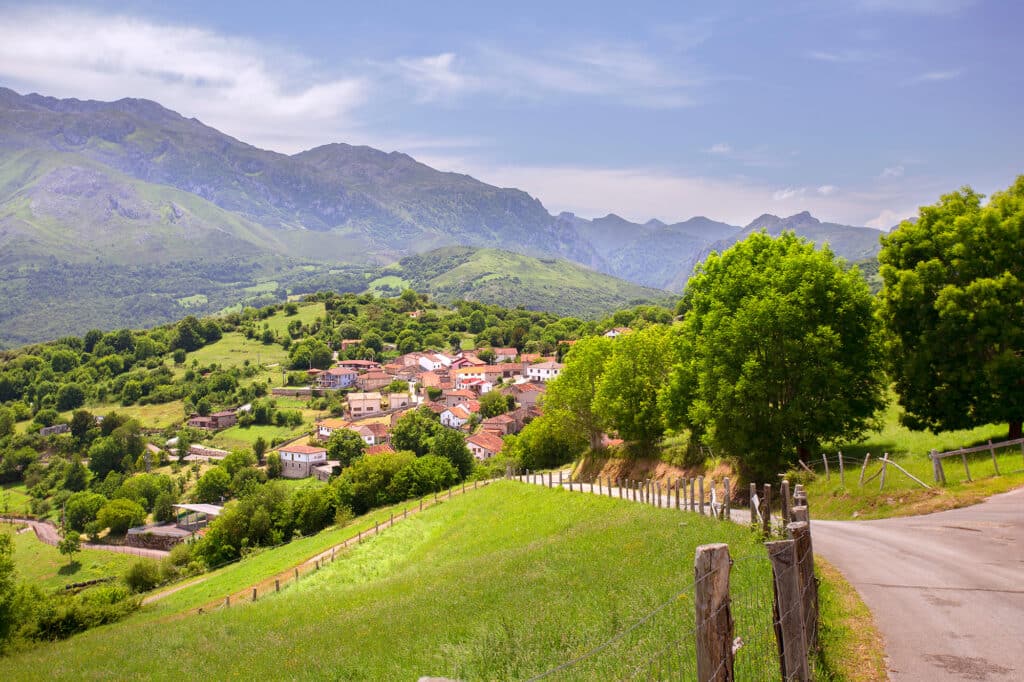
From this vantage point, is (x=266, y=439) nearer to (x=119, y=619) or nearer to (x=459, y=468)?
(x=459, y=468)

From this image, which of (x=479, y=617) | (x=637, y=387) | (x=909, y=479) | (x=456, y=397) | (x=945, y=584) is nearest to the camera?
(x=945, y=584)

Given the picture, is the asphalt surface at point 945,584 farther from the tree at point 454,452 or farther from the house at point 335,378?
the house at point 335,378

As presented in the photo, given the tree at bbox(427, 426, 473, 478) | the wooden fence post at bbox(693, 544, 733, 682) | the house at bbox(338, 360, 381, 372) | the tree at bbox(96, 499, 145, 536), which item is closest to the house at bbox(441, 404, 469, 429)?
the tree at bbox(427, 426, 473, 478)

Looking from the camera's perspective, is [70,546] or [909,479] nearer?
[909,479]

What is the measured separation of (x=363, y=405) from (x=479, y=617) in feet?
413

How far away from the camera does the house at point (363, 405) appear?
13375cm

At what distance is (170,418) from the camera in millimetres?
138000

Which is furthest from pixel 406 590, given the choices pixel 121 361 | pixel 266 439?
pixel 121 361

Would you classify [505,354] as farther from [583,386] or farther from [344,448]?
[583,386]

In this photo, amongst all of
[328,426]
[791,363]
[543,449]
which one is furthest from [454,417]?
[791,363]

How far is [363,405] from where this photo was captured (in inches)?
5315

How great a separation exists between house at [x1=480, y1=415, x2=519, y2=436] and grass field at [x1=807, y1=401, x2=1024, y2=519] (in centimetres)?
8287

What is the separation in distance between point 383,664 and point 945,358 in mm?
22283

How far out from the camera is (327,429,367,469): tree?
9694cm
